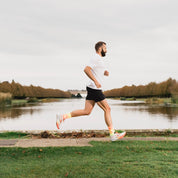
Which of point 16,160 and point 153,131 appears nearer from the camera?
point 16,160

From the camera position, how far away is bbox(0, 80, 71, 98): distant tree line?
53.8 meters

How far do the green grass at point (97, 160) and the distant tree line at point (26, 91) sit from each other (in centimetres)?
5041

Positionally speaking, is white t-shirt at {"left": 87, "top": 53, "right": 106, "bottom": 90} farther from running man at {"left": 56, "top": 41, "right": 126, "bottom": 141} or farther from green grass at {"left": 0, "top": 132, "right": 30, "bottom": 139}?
green grass at {"left": 0, "top": 132, "right": 30, "bottom": 139}

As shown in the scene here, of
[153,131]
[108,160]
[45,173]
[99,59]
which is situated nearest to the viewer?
[45,173]

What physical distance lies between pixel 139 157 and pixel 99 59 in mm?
2206

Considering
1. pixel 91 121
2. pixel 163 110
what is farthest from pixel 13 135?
pixel 163 110

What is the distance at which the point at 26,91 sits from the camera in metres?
65.2

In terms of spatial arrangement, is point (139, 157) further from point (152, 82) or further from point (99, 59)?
point (152, 82)

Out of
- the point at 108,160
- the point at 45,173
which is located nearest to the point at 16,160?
the point at 45,173

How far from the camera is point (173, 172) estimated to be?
3820 mm

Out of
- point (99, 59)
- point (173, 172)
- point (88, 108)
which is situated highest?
point (99, 59)

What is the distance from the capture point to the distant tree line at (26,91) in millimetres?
53756

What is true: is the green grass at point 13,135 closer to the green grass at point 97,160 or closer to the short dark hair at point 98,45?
the green grass at point 97,160

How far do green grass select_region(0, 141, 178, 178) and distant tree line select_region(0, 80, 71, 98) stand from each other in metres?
50.4
